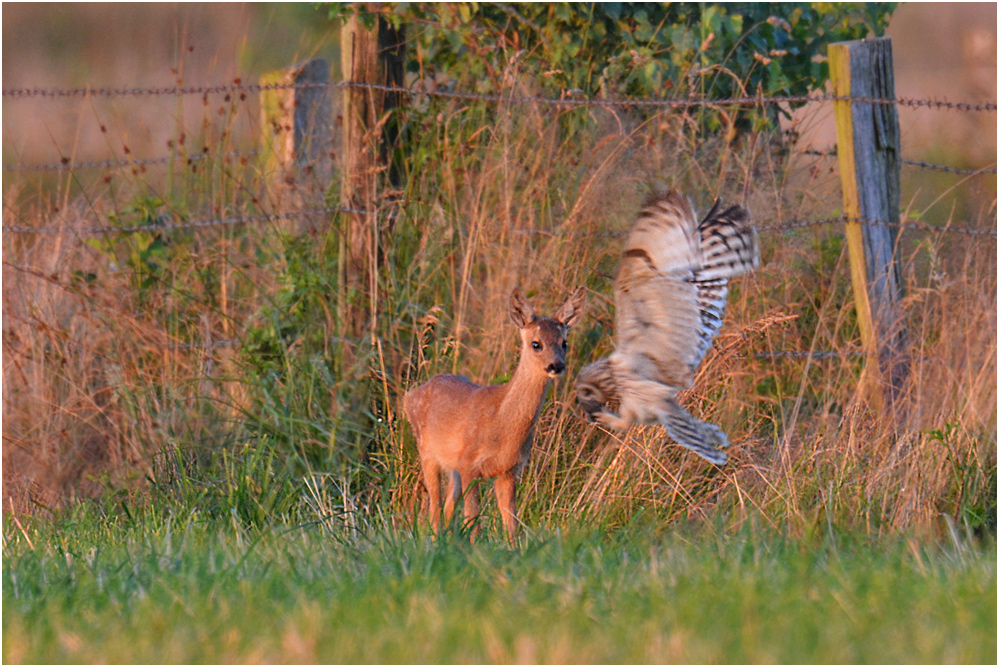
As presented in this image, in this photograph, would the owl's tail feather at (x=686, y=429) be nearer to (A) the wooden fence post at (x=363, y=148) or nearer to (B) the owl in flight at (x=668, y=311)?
(B) the owl in flight at (x=668, y=311)

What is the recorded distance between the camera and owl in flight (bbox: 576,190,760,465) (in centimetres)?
450

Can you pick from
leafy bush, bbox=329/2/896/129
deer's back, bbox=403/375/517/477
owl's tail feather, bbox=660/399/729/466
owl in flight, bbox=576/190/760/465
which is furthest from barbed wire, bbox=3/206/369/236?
owl's tail feather, bbox=660/399/729/466

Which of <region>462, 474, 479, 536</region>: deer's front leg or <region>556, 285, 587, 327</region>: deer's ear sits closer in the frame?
<region>556, 285, 587, 327</region>: deer's ear

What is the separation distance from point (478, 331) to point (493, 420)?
1540mm

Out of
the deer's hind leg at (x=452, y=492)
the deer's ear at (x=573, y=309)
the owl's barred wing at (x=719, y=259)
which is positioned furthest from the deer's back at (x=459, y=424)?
the owl's barred wing at (x=719, y=259)

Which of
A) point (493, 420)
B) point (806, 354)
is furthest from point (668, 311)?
point (806, 354)

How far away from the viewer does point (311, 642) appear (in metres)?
3.25

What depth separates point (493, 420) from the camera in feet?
16.1

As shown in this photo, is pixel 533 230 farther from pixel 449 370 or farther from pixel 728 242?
pixel 728 242

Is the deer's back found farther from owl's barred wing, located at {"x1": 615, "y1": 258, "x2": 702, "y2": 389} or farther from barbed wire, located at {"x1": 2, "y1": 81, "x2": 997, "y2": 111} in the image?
barbed wire, located at {"x1": 2, "y1": 81, "x2": 997, "y2": 111}

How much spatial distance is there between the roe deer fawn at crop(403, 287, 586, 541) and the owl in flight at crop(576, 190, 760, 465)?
211mm

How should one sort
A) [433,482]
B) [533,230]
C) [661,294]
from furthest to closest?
[533,230] < [433,482] < [661,294]

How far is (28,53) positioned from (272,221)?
13.1m

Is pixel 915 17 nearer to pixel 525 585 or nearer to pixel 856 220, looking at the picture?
pixel 856 220
